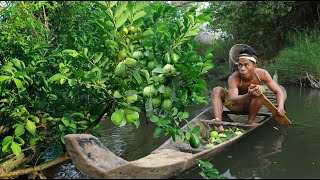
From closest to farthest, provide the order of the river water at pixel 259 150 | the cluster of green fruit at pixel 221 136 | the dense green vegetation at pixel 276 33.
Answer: the river water at pixel 259 150
the cluster of green fruit at pixel 221 136
the dense green vegetation at pixel 276 33

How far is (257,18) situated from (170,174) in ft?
43.4

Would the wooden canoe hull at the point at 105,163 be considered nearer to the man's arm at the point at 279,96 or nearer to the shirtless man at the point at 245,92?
the shirtless man at the point at 245,92

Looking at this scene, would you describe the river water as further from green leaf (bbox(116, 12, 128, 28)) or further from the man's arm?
green leaf (bbox(116, 12, 128, 28))

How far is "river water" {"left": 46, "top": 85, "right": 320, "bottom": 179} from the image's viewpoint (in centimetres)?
382

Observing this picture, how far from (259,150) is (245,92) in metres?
1.11

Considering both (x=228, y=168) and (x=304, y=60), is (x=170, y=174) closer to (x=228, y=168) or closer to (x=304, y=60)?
(x=228, y=168)

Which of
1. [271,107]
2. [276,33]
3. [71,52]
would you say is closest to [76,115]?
[71,52]

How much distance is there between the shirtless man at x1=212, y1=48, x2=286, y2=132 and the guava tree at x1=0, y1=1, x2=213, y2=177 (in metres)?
1.72

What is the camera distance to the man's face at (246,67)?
5168 millimetres

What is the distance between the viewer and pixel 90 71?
3.05 m

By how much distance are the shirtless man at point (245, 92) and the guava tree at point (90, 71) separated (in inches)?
67.6

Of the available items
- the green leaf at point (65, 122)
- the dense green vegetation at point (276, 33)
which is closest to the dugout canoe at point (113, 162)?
the green leaf at point (65, 122)

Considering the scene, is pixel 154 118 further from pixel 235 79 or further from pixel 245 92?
pixel 245 92

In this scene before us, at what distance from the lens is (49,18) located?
3777 mm
